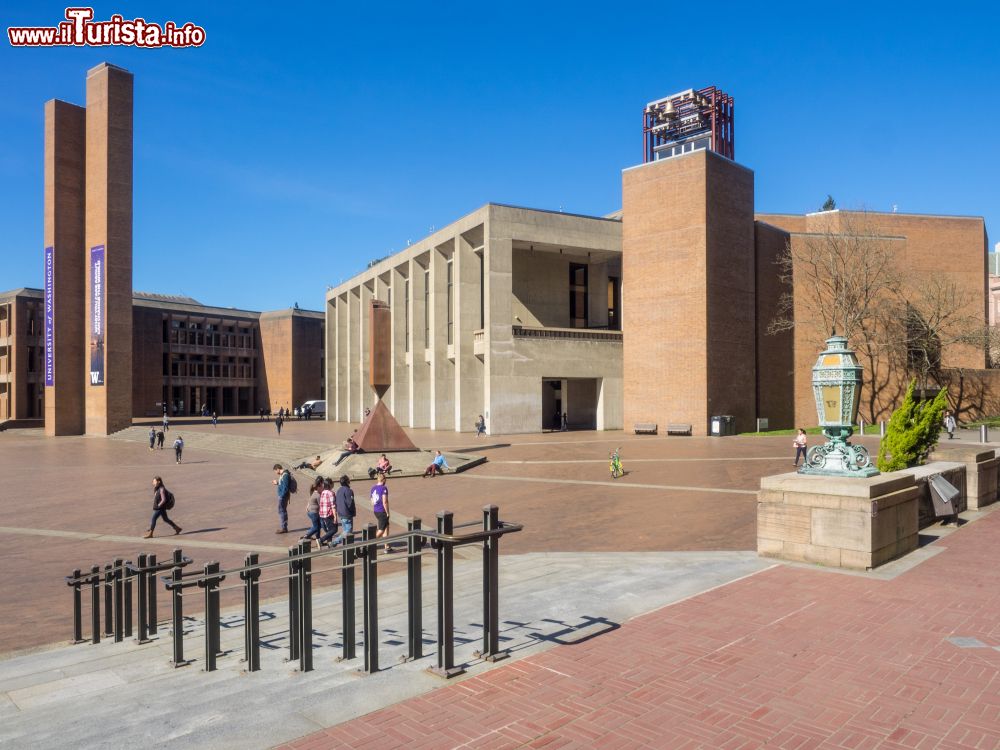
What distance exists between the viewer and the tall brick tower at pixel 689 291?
117ft

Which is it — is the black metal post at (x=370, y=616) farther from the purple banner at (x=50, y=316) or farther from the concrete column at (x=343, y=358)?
the concrete column at (x=343, y=358)

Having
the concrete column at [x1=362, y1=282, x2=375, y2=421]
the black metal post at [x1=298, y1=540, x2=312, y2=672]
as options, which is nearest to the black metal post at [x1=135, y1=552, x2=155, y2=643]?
the black metal post at [x1=298, y1=540, x2=312, y2=672]

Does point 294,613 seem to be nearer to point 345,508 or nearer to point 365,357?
point 345,508

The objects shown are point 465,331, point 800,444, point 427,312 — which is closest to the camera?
point 800,444

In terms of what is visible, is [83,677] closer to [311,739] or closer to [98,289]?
[311,739]

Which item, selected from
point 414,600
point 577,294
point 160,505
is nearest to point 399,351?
point 577,294

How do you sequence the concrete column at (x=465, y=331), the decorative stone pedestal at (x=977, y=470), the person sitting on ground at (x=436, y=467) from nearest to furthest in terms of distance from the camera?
the decorative stone pedestal at (x=977, y=470), the person sitting on ground at (x=436, y=467), the concrete column at (x=465, y=331)

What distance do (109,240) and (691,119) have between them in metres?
39.9

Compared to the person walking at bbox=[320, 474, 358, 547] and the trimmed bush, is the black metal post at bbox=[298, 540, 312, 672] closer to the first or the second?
the person walking at bbox=[320, 474, 358, 547]

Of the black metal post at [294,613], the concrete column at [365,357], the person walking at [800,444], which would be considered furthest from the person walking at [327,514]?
the concrete column at [365,357]

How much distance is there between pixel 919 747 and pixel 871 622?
8.87 feet

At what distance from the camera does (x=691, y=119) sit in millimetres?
45344

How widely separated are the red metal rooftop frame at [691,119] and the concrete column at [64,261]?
1568 inches

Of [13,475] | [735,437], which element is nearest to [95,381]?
[13,475]
